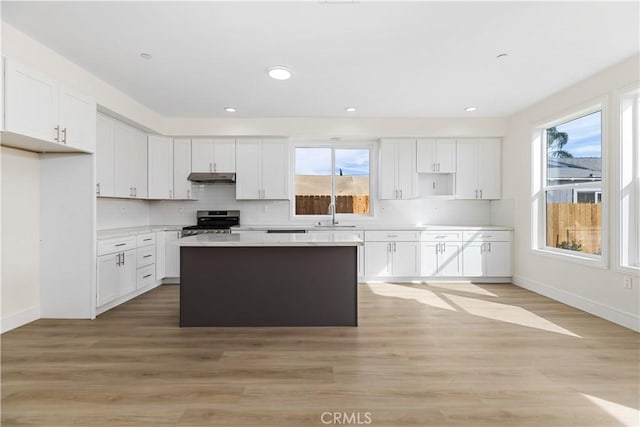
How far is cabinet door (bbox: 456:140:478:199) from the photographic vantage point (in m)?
5.25

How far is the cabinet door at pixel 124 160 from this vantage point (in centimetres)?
424

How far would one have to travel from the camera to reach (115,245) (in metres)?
3.80

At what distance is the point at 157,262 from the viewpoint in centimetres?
479

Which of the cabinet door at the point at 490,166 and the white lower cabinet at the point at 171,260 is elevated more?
the cabinet door at the point at 490,166

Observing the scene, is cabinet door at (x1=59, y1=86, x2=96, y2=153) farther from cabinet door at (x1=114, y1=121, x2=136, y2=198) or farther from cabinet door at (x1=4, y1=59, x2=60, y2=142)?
cabinet door at (x1=114, y1=121, x2=136, y2=198)

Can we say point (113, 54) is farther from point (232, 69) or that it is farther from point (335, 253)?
point (335, 253)

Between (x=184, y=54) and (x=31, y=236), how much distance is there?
98.6 inches

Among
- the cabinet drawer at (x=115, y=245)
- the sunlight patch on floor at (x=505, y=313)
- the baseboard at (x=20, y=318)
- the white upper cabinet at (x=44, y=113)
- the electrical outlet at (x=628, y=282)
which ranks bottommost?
the sunlight patch on floor at (x=505, y=313)

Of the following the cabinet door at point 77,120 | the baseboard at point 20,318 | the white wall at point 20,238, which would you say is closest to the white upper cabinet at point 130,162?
the cabinet door at point 77,120

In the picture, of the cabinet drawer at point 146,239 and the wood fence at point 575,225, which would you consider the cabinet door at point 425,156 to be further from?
the cabinet drawer at point 146,239

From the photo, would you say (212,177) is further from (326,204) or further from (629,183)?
(629,183)

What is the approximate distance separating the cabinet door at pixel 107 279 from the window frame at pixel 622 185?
558 cm

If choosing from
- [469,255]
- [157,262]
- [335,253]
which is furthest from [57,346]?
[469,255]

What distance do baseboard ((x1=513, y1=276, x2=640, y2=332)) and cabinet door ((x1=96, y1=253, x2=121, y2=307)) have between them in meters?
5.54
